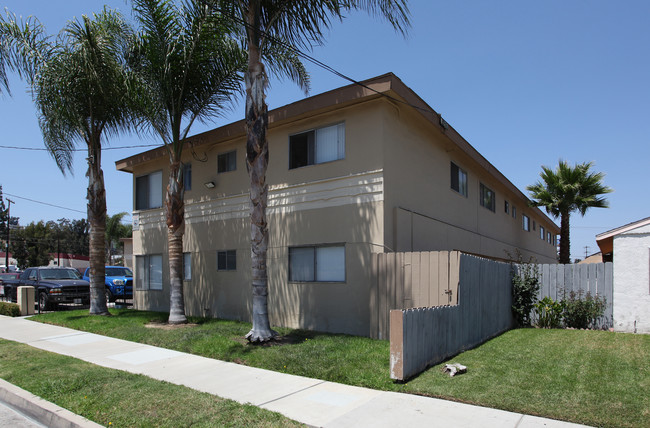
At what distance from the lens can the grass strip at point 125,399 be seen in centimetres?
542

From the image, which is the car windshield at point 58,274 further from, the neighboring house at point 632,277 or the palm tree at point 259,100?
the neighboring house at point 632,277

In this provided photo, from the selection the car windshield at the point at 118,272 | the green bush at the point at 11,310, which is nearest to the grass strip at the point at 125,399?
the green bush at the point at 11,310

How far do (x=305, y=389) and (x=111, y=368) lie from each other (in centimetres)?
364

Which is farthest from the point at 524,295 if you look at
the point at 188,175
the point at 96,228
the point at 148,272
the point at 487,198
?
the point at 96,228

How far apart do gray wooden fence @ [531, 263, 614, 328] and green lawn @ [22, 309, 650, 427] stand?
1.37m

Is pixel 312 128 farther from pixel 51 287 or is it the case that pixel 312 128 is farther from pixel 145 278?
pixel 51 287

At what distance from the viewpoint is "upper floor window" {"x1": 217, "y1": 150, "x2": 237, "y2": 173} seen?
46.4 ft

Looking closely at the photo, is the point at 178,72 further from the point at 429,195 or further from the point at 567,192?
the point at 567,192

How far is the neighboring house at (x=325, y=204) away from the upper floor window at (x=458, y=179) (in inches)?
1.4

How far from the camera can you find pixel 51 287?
Result: 17281 millimetres

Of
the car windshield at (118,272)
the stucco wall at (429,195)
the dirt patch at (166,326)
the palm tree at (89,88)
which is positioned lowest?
the dirt patch at (166,326)

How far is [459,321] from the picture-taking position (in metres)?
8.39

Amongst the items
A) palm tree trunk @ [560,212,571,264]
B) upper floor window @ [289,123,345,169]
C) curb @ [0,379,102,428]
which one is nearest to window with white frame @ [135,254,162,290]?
upper floor window @ [289,123,345,169]

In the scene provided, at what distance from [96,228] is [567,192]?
19.2 m
